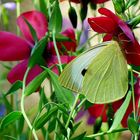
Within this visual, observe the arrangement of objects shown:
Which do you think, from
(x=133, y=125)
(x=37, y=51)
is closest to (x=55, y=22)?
(x=37, y=51)

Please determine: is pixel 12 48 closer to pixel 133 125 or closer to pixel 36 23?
pixel 36 23

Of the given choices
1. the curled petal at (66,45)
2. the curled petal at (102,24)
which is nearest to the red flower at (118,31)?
the curled petal at (102,24)

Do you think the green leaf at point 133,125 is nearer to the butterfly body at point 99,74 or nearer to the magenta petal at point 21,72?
the butterfly body at point 99,74

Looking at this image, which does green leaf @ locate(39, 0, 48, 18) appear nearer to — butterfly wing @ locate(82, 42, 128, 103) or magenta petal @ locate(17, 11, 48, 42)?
→ magenta petal @ locate(17, 11, 48, 42)

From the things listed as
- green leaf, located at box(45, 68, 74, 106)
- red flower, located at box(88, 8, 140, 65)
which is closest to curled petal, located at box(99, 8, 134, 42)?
red flower, located at box(88, 8, 140, 65)

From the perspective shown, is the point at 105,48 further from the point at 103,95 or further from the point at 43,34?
the point at 43,34

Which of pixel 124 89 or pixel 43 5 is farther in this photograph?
pixel 43 5

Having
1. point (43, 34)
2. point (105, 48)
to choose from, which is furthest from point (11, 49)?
point (105, 48)
